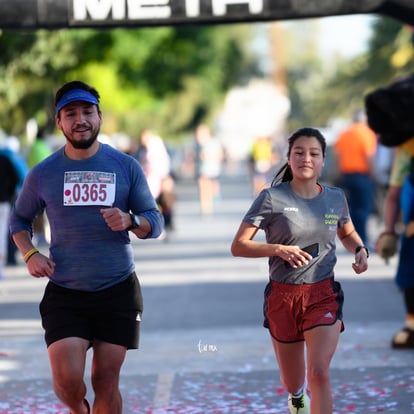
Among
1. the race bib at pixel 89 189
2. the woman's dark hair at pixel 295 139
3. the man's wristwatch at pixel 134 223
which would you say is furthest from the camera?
the woman's dark hair at pixel 295 139

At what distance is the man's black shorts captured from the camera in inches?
241

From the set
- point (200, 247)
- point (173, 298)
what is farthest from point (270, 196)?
point (200, 247)

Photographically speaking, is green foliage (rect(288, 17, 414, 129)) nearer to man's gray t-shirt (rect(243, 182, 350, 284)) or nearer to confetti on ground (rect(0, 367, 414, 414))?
confetti on ground (rect(0, 367, 414, 414))

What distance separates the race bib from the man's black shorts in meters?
0.42

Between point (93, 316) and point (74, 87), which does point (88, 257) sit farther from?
point (74, 87)

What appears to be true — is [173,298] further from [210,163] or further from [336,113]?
[336,113]

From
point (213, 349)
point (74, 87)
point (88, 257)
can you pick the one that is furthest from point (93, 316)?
point (213, 349)

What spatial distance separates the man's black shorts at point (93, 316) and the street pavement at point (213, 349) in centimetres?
140

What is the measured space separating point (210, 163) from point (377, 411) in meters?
19.7

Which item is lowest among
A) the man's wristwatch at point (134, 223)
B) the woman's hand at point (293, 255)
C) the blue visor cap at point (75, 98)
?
the woman's hand at point (293, 255)

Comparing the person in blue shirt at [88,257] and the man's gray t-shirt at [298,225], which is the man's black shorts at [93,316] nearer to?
the person in blue shirt at [88,257]

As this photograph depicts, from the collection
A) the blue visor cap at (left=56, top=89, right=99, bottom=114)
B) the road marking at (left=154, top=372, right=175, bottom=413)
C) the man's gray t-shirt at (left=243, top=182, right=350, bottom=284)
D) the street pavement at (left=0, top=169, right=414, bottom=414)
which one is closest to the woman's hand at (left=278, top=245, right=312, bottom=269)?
the man's gray t-shirt at (left=243, top=182, right=350, bottom=284)

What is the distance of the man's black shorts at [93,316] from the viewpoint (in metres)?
6.11

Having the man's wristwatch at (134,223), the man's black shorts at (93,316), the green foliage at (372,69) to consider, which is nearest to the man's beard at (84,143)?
the man's wristwatch at (134,223)
